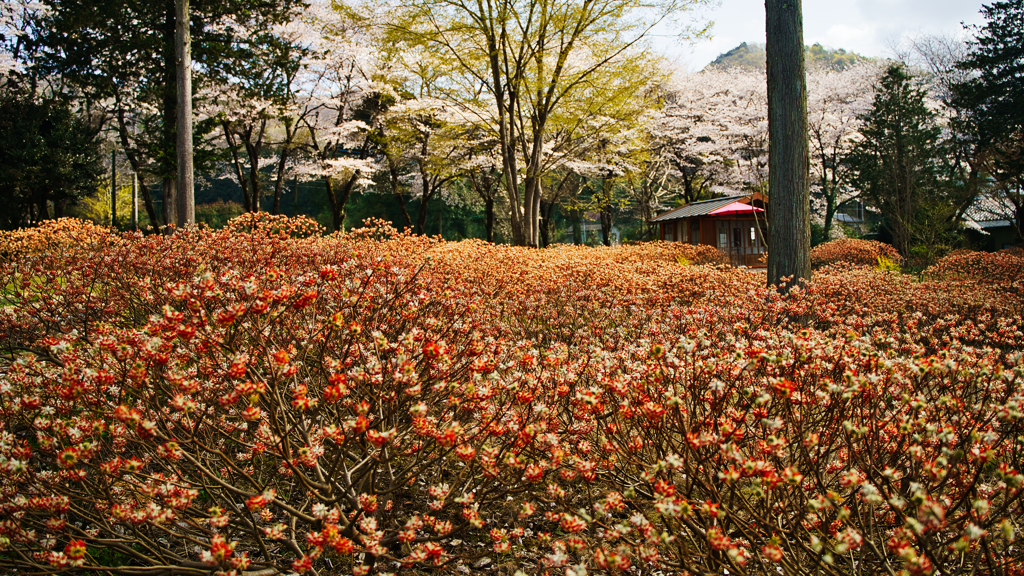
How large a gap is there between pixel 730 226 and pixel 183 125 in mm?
19165

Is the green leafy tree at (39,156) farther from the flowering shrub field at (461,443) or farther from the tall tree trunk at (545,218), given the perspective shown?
the tall tree trunk at (545,218)

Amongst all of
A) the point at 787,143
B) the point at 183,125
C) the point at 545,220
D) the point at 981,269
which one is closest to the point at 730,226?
the point at 545,220

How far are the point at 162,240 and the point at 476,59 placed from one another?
1025 centimetres

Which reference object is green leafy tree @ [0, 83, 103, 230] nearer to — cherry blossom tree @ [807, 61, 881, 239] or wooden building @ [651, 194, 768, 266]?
wooden building @ [651, 194, 768, 266]

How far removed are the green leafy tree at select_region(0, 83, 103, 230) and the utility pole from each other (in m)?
12.5

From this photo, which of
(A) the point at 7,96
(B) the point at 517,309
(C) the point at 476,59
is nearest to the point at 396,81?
(C) the point at 476,59

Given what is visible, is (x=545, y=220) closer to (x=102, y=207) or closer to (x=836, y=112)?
(x=836, y=112)

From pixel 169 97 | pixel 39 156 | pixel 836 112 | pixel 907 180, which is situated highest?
pixel 836 112

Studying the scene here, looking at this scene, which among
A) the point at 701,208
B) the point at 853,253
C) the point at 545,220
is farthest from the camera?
the point at 545,220

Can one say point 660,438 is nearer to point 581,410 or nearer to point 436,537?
point 581,410

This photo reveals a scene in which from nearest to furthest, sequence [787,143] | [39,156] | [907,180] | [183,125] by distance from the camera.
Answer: [787,143] < [183,125] < [907,180] < [39,156]

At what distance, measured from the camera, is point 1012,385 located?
2348 millimetres

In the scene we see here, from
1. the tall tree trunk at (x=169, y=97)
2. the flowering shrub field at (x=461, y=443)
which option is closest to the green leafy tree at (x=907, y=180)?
the flowering shrub field at (x=461, y=443)

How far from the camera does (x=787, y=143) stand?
650cm
